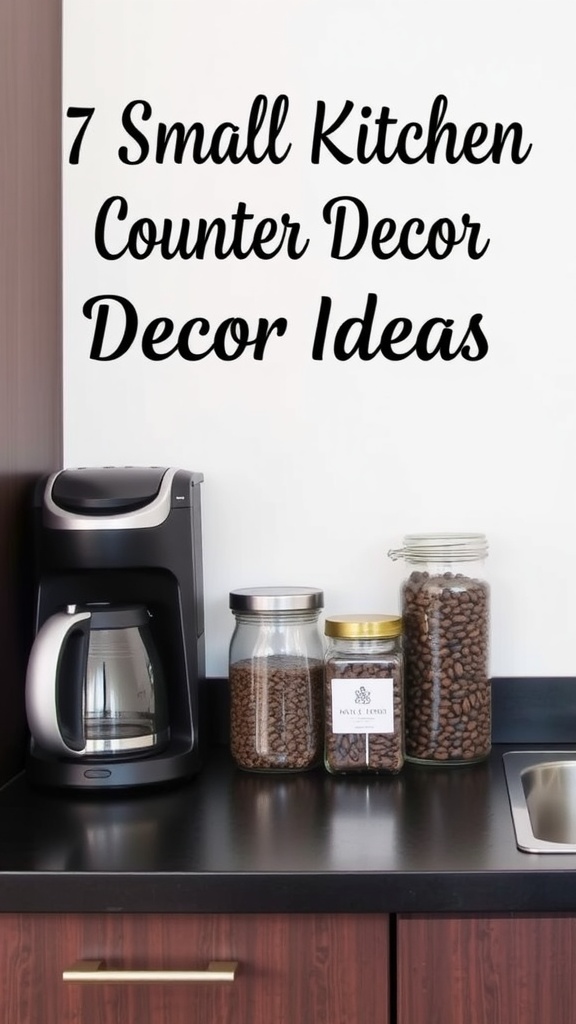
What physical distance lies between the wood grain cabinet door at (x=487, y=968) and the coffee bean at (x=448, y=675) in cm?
39

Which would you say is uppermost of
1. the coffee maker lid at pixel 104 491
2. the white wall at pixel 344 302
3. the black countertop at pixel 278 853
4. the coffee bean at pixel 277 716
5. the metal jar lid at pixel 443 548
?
the white wall at pixel 344 302

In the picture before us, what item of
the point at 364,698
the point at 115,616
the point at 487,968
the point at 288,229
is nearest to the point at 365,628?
the point at 364,698

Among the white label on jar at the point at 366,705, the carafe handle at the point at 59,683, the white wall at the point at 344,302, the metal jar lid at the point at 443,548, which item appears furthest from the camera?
the white wall at the point at 344,302

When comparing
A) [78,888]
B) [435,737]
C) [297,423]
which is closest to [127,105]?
[297,423]

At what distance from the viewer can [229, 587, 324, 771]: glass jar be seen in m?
1.32

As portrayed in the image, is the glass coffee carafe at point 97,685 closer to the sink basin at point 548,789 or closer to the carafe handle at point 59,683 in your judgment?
the carafe handle at point 59,683

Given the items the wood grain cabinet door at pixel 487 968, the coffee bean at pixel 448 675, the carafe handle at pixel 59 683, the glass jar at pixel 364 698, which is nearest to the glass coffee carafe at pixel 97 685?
the carafe handle at pixel 59 683

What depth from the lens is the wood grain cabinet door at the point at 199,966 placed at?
98 cm

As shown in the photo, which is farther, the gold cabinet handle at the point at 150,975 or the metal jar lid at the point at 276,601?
the metal jar lid at the point at 276,601

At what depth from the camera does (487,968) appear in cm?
96

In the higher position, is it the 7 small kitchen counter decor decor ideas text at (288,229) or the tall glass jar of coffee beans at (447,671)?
the 7 small kitchen counter decor decor ideas text at (288,229)

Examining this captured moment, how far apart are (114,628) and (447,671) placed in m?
0.43

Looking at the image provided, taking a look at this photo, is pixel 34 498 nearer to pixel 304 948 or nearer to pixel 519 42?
pixel 304 948

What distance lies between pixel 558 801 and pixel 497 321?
0.68 meters
